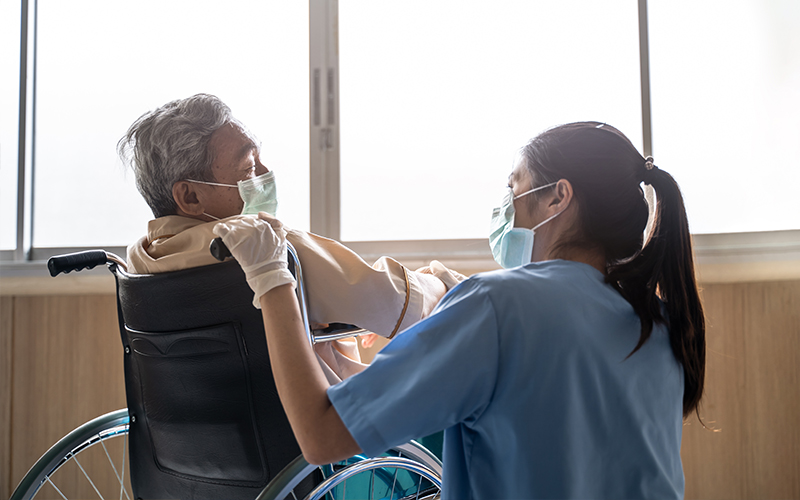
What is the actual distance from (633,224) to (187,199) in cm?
91

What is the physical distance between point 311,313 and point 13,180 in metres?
1.72

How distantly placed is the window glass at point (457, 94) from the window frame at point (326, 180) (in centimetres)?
4

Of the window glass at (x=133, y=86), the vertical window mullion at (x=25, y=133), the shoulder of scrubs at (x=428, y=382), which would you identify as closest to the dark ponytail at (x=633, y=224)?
the shoulder of scrubs at (x=428, y=382)

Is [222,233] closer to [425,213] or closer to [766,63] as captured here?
[425,213]

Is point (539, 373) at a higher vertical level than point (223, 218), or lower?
lower

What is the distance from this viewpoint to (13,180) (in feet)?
6.51

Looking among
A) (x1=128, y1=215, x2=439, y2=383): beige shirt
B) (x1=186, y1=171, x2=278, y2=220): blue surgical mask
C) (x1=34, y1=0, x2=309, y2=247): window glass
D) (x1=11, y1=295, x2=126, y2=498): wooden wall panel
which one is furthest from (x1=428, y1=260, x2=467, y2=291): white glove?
(x1=11, y1=295, x2=126, y2=498): wooden wall panel

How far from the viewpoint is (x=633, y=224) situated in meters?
0.80

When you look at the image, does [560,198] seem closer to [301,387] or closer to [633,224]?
[633,224]

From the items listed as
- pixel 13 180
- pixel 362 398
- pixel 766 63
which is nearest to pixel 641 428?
pixel 362 398

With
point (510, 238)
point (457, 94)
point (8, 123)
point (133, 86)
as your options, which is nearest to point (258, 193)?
point (510, 238)

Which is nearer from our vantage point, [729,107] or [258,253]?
[258,253]

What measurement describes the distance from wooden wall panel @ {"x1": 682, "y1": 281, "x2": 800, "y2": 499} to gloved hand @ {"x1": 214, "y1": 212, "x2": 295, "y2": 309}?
5.46 feet

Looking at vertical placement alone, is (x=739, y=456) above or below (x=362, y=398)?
below
